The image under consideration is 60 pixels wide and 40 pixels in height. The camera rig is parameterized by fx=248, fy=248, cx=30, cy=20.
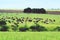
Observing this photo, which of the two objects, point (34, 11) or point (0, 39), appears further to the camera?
point (34, 11)

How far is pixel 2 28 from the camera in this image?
41906 mm

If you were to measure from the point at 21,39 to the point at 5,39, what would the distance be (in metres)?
1.56

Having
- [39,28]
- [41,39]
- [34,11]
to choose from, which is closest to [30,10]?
[34,11]

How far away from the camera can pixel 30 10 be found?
443ft

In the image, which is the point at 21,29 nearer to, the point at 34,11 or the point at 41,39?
the point at 41,39

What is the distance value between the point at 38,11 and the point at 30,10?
4.40 m

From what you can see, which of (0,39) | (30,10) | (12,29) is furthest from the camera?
(30,10)

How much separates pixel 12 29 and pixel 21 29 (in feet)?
5.64

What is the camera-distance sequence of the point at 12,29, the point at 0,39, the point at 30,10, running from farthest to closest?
the point at 30,10 < the point at 12,29 < the point at 0,39

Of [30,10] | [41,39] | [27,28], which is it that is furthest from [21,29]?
[30,10]

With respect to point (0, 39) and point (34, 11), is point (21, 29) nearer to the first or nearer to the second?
point (0, 39)

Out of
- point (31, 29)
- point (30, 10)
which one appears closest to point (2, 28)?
point (31, 29)

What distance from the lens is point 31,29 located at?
42562mm

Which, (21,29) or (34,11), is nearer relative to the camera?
(21,29)
